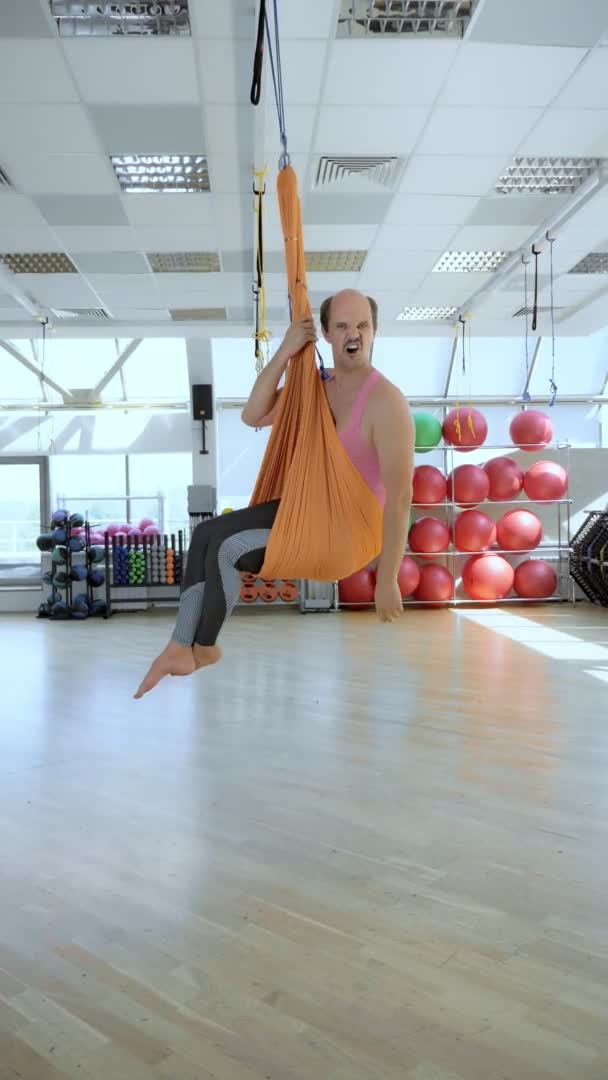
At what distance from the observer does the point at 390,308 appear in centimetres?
750

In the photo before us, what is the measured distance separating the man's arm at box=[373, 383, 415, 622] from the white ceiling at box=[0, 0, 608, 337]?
2018 millimetres

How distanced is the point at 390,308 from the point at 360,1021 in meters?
6.58

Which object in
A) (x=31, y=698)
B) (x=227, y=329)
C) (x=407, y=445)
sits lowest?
(x=31, y=698)

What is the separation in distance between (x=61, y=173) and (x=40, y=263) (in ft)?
5.25

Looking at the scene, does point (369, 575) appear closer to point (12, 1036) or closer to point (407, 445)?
point (407, 445)

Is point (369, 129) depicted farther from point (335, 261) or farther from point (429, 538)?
point (429, 538)

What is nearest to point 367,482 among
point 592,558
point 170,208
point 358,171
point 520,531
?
point 358,171

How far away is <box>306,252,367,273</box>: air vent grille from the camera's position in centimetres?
616

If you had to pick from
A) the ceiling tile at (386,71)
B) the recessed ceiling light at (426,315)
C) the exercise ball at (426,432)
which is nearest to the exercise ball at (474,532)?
the exercise ball at (426,432)

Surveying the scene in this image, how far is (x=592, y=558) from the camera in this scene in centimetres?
825

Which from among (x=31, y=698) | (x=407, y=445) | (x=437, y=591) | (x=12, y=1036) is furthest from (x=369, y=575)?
(x=12, y=1036)

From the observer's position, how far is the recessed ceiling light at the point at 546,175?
4.67 m

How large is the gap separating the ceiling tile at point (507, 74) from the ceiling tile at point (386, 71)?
0.08 m

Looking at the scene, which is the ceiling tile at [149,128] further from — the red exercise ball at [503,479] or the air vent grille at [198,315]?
the red exercise ball at [503,479]
